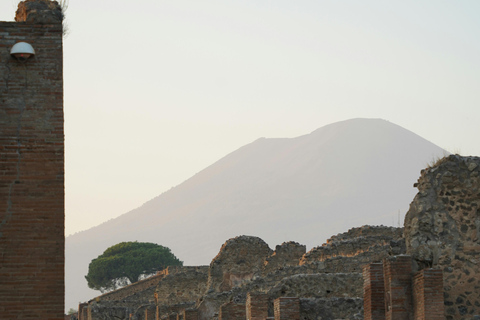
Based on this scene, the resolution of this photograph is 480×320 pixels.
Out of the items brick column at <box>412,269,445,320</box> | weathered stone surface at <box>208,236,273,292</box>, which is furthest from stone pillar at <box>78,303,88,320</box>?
brick column at <box>412,269,445,320</box>

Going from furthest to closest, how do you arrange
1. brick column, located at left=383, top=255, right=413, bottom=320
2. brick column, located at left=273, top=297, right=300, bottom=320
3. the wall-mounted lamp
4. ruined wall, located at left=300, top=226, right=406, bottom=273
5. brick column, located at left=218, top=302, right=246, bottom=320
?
1. ruined wall, located at left=300, top=226, right=406, bottom=273
2. brick column, located at left=218, top=302, right=246, bottom=320
3. brick column, located at left=273, top=297, right=300, bottom=320
4. brick column, located at left=383, top=255, right=413, bottom=320
5. the wall-mounted lamp

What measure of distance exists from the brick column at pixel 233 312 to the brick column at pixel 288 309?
232 inches

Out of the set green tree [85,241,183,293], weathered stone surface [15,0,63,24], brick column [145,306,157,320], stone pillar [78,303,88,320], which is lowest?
brick column [145,306,157,320]

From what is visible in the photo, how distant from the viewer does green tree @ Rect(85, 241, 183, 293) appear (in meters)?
109

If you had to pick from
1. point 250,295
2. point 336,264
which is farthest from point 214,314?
point 250,295

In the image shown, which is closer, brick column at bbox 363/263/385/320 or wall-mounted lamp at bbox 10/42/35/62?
wall-mounted lamp at bbox 10/42/35/62

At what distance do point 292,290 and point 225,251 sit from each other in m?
12.5

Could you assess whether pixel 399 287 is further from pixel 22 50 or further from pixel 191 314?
pixel 191 314

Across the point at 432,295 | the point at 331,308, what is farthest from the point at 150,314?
the point at 432,295

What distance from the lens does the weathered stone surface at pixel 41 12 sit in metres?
17.0

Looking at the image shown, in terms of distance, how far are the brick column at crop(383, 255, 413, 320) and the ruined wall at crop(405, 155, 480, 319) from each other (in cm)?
35

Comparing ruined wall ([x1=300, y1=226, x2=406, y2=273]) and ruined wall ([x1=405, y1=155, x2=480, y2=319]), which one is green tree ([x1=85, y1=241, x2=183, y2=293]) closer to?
ruined wall ([x1=300, y1=226, x2=406, y2=273])

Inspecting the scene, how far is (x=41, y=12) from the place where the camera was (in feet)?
56.1

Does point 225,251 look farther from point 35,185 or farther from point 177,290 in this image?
point 35,185
